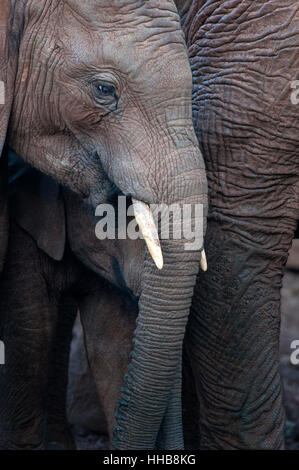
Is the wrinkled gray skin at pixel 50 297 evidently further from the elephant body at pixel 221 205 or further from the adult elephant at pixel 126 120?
the adult elephant at pixel 126 120

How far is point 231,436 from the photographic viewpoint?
10.3ft

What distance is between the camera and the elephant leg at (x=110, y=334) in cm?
324

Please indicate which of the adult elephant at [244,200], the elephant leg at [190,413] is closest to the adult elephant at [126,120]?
the adult elephant at [244,200]

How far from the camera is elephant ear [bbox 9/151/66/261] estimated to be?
3.02 m

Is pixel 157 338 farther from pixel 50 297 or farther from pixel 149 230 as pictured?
pixel 50 297

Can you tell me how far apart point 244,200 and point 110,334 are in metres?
0.71

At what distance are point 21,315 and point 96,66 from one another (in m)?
1.05

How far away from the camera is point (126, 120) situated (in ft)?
8.32

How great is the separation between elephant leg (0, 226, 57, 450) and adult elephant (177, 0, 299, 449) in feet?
1.75

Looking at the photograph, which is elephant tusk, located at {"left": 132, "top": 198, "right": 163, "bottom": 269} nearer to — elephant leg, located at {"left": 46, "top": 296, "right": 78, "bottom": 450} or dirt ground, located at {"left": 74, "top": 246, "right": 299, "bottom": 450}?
elephant leg, located at {"left": 46, "top": 296, "right": 78, "bottom": 450}

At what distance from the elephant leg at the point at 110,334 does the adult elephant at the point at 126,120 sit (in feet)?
1.69

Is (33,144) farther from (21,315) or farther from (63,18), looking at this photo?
(21,315)

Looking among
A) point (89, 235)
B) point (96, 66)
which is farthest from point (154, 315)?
point (96, 66)

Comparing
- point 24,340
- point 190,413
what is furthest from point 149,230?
point 190,413
